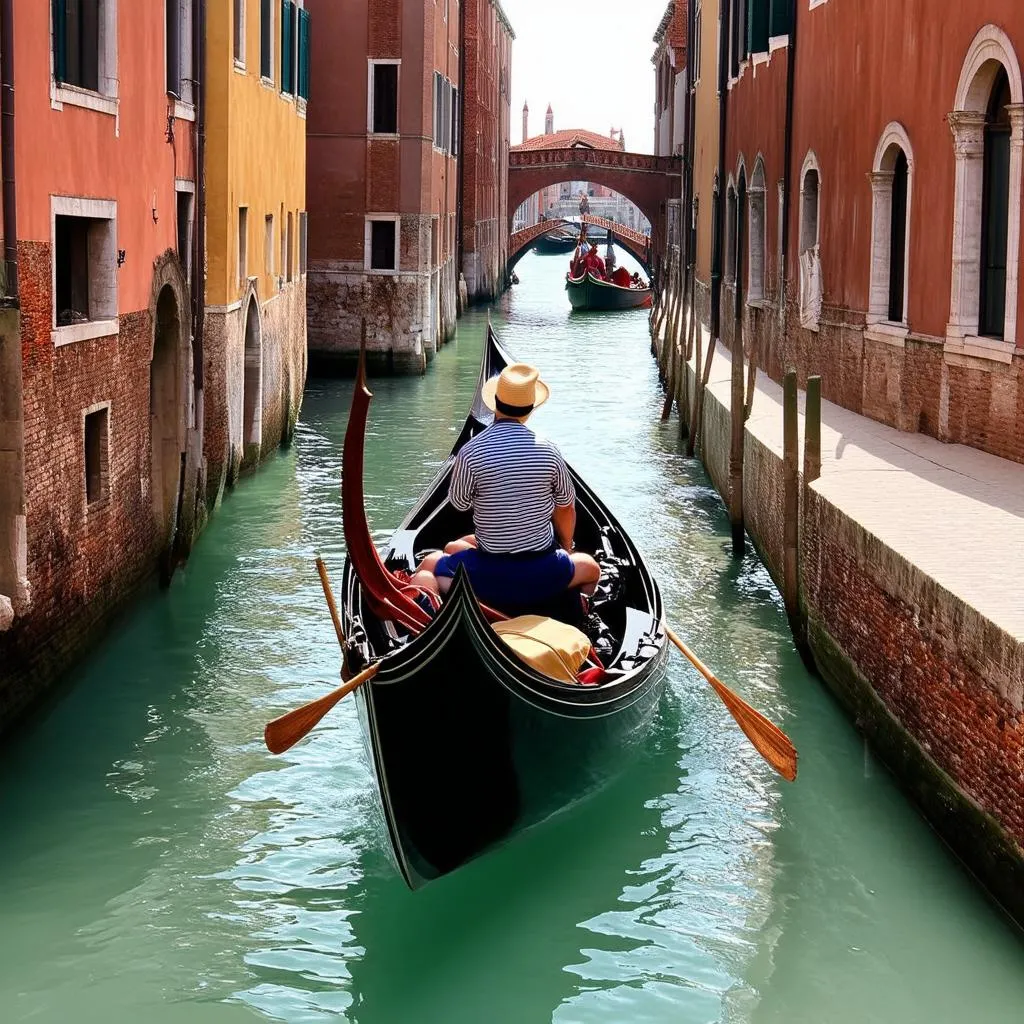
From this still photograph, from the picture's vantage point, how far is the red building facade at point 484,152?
3591 cm

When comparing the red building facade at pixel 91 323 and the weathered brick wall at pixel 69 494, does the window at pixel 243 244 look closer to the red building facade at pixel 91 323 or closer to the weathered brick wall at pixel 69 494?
the red building facade at pixel 91 323

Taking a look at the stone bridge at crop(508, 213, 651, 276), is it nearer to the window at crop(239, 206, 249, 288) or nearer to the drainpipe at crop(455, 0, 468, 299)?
the drainpipe at crop(455, 0, 468, 299)

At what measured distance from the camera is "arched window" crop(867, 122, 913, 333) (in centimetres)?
1130

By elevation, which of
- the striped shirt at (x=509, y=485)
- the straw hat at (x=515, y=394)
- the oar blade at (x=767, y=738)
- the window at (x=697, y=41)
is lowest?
the oar blade at (x=767, y=738)

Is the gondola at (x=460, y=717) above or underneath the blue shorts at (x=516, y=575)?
underneath

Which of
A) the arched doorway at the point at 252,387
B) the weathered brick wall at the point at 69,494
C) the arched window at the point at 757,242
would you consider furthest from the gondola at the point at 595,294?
the weathered brick wall at the point at 69,494

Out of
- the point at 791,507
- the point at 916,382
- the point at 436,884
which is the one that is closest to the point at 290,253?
the point at 916,382

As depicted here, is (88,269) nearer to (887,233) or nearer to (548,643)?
(548,643)

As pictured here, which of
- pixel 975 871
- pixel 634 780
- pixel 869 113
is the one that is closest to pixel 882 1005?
pixel 975 871

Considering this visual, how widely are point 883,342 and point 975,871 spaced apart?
6072mm

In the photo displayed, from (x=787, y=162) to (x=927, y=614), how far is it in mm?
9576

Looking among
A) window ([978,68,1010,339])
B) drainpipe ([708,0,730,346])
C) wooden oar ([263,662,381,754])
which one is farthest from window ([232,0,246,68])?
drainpipe ([708,0,730,346])

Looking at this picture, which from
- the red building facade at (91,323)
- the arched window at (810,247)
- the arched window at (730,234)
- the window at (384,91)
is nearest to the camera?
the red building facade at (91,323)

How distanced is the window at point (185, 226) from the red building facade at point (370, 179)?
1068 cm
